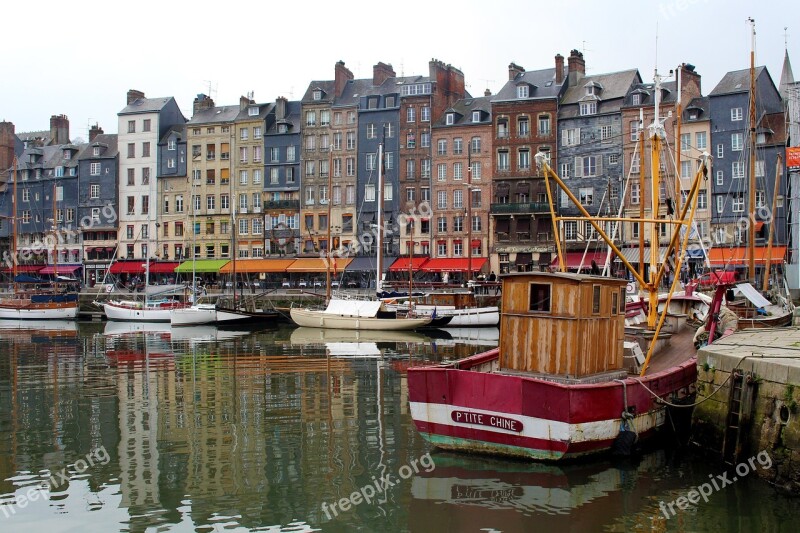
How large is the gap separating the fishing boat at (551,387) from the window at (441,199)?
177 ft

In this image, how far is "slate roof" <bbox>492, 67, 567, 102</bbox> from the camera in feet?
222

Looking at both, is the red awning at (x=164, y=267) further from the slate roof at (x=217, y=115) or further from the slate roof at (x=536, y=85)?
the slate roof at (x=536, y=85)

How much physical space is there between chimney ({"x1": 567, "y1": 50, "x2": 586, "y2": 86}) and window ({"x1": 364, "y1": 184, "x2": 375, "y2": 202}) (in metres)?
19.5

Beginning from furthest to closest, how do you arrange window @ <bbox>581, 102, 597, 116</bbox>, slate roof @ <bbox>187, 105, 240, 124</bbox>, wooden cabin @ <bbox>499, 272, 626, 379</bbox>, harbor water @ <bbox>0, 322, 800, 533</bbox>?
slate roof @ <bbox>187, 105, 240, 124</bbox> < window @ <bbox>581, 102, 597, 116</bbox> < wooden cabin @ <bbox>499, 272, 626, 379</bbox> < harbor water @ <bbox>0, 322, 800, 533</bbox>

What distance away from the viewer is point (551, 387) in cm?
1404

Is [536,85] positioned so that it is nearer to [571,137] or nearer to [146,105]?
[571,137]

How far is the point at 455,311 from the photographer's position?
5059 cm

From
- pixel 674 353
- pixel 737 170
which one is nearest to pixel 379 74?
pixel 737 170

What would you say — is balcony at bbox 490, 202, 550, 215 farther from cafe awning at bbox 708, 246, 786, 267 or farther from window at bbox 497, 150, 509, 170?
cafe awning at bbox 708, 246, 786, 267

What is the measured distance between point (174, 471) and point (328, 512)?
12.3 ft

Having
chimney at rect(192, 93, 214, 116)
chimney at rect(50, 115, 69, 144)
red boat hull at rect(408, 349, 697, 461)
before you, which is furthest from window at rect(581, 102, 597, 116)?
chimney at rect(50, 115, 69, 144)

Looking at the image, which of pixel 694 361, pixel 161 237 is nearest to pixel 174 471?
pixel 694 361

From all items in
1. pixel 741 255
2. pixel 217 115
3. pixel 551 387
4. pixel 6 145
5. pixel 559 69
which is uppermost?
pixel 559 69

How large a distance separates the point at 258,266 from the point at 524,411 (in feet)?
201
